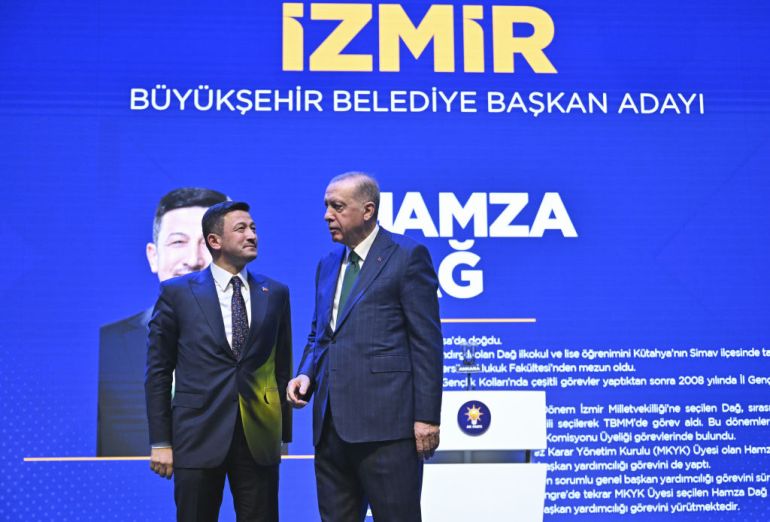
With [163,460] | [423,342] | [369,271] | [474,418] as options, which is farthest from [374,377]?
[474,418]

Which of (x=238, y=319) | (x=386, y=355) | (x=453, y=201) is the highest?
(x=453, y=201)

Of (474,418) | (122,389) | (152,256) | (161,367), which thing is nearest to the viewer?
(161,367)

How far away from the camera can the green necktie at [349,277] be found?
262 centimetres

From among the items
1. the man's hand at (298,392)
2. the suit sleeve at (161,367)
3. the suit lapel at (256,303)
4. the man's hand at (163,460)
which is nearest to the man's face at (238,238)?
the suit lapel at (256,303)

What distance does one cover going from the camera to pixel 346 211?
2602mm

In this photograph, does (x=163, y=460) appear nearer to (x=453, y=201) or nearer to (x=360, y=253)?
(x=360, y=253)

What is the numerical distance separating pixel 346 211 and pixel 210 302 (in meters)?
0.55

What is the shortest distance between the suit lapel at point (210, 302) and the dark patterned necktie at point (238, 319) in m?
0.04

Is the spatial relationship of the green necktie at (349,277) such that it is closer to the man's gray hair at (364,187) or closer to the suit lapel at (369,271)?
the suit lapel at (369,271)

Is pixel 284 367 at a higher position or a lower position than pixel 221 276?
lower

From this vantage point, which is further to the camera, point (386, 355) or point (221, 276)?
point (221, 276)

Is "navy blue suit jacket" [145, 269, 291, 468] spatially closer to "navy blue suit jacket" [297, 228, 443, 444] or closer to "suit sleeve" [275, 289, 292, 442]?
"suit sleeve" [275, 289, 292, 442]

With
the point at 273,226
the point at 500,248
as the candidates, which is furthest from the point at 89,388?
the point at 500,248

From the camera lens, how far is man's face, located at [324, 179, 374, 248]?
2598mm
